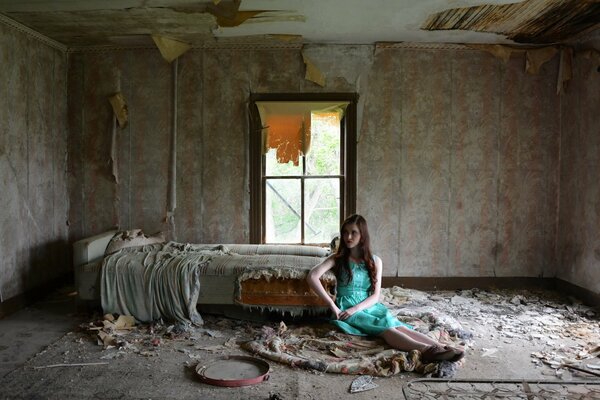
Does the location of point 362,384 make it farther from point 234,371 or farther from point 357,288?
point 357,288

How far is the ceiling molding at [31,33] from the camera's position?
192 inches

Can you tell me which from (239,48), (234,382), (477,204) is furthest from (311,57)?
(234,382)

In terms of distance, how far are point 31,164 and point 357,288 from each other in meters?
3.76

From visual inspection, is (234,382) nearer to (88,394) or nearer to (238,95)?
(88,394)

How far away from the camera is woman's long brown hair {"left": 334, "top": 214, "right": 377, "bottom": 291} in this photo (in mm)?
4129

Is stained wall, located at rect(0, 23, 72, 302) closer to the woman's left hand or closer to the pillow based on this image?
the pillow

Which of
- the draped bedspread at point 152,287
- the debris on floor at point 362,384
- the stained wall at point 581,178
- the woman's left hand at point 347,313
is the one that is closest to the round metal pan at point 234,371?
the debris on floor at point 362,384

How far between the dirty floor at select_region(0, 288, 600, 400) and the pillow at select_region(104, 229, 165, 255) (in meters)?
0.67

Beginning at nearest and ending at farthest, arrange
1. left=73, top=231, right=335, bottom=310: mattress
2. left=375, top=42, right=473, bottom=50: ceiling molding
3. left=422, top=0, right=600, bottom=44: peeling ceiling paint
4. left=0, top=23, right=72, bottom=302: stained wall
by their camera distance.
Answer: left=73, top=231, right=335, bottom=310: mattress < left=422, top=0, right=600, bottom=44: peeling ceiling paint < left=0, top=23, right=72, bottom=302: stained wall < left=375, top=42, right=473, bottom=50: ceiling molding

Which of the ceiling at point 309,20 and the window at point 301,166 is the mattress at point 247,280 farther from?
the ceiling at point 309,20

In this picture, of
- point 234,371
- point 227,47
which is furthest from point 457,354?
point 227,47

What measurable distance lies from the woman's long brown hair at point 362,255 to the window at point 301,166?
1813 millimetres

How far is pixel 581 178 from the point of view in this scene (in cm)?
552

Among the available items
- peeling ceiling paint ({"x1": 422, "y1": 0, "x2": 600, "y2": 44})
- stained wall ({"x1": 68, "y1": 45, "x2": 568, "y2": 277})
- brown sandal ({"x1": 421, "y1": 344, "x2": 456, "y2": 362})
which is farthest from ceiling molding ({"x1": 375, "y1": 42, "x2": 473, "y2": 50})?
brown sandal ({"x1": 421, "y1": 344, "x2": 456, "y2": 362})
